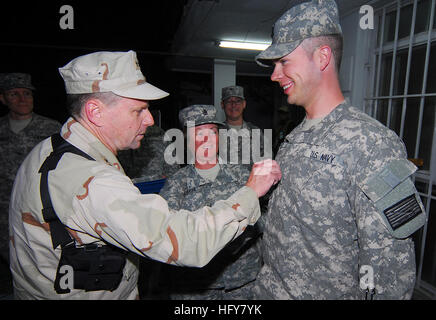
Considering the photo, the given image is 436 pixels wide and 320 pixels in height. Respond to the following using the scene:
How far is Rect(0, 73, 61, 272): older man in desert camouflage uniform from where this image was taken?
318cm

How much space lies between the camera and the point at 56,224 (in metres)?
1.02

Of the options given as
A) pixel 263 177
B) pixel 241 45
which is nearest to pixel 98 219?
pixel 263 177

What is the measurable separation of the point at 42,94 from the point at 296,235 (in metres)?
6.45

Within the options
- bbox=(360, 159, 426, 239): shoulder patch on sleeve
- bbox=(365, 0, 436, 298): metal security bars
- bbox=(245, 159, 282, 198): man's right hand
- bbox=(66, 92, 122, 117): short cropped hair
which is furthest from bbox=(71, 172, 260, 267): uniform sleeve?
bbox=(365, 0, 436, 298): metal security bars

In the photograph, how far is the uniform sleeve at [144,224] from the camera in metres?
0.92

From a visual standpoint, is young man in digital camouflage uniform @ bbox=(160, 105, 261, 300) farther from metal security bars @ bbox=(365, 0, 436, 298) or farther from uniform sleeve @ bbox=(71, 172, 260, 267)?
metal security bars @ bbox=(365, 0, 436, 298)

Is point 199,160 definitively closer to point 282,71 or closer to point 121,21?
point 282,71

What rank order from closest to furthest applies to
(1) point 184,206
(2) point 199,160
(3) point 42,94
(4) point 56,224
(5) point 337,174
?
(4) point 56,224
(5) point 337,174
(1) point 184,206
(2) point 199,160
(3) point 42,94

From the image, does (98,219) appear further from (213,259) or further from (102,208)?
(213,259)

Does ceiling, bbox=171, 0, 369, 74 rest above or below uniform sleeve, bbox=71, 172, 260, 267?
above

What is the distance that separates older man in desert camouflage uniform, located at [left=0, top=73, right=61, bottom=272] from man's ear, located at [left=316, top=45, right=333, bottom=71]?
344 centimetres

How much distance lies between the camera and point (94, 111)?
116cm
